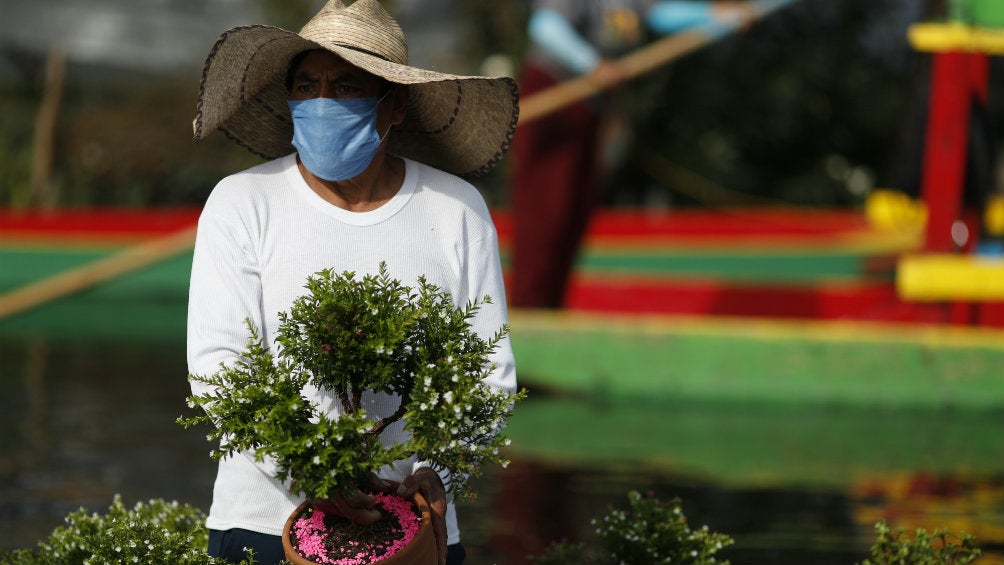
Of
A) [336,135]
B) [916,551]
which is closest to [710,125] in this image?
[916,551]

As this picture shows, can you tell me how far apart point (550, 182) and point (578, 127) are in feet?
1.13

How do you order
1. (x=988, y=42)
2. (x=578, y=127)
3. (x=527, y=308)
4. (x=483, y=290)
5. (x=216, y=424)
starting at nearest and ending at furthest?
(x=216, y=424)
(x=483, y=290)
(x=988, y=42)
(x=578, y=127)
(x=527, y=308)

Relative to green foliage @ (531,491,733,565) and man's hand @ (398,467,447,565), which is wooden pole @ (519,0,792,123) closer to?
green foliage @ (531,491,733,565)

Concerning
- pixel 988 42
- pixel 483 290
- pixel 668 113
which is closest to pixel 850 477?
pixel 988 42

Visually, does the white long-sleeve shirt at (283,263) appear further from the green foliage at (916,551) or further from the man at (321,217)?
the green foliage at (916,551)

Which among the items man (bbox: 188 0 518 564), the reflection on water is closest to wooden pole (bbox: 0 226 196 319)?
the reflection on water

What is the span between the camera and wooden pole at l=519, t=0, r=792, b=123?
8078 millimetres

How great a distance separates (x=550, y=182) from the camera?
341 inches

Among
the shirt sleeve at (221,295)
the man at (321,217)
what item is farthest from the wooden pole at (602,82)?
the shirt sleeve at (221,295)

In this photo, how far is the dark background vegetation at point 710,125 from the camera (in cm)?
1756

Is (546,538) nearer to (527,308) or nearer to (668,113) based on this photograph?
(527,308)

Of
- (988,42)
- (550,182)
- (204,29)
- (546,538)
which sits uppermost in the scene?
(204,29)

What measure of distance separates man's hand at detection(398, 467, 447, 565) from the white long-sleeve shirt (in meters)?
0.11

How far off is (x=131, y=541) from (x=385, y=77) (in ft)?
3.37
